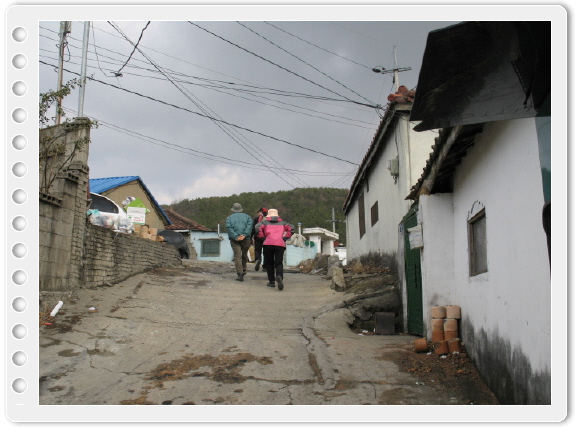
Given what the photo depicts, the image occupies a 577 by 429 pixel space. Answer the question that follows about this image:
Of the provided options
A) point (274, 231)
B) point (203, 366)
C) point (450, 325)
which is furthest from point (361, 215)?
point (203, 366)

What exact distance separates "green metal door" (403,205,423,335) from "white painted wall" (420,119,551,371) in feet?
1.72

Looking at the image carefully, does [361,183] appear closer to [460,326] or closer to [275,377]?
[460,326]

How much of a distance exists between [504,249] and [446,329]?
75.9 inches

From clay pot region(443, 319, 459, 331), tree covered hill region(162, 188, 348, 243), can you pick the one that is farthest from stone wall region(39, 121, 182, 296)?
tree covered hill region(162, 188, 348, 243)

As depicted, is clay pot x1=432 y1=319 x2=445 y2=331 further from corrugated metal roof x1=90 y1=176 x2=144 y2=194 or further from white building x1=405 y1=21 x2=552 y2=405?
corrugated metal roof x1=90 y1=176 x2=144 y2=194

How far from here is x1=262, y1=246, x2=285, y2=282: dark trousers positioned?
10.4 m

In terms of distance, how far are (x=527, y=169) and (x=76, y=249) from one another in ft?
20.8

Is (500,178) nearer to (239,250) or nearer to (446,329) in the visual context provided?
(446,329)

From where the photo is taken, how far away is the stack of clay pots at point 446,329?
Result: 5898mm

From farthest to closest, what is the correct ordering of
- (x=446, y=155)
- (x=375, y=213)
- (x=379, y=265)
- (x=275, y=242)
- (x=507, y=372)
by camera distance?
(x=375, y=213) < (x=379, y=265) < (x=275, y=242) < (x=446, y=155) < (x=507, y=372)

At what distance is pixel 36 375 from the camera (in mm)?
3371

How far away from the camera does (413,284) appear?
297 inches

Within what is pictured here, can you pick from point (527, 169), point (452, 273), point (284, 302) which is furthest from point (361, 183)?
point (527, 169)

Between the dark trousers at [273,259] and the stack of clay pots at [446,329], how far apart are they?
451 centimetres
